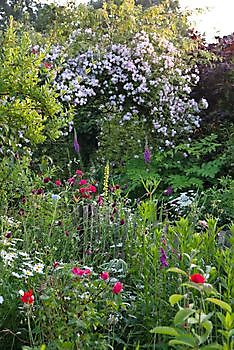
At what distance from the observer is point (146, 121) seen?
7.12 m

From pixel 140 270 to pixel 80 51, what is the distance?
4.76 m

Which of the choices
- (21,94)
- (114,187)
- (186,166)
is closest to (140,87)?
(186,166)

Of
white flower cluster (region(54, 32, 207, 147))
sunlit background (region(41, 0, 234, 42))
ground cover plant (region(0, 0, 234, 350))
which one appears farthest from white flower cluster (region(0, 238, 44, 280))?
sunlit background (region(41, 0, 234, 42))

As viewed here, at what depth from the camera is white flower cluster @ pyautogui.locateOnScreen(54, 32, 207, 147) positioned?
6.85 meters

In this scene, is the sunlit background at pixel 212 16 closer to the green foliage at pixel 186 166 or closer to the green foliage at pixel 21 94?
the green foliage at pixel 186 166

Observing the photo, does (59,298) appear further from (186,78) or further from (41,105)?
(186,78)

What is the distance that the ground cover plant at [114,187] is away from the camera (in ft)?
7.42

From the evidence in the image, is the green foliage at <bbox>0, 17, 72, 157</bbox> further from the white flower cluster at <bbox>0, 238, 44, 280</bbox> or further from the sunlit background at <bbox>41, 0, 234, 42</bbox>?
the sunlit background at <bbox>41, 0, 234, 42</bbox>

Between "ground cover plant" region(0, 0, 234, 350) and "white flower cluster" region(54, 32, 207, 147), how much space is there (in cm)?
2

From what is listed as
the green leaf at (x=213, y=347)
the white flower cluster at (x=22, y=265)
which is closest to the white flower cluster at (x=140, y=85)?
the white flower cluster at (x=22, y=265)

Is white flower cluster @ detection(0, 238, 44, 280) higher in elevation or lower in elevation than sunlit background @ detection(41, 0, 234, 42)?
lower

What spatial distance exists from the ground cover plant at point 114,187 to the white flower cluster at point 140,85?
18mm

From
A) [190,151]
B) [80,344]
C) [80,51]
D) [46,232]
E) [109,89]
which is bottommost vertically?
[80,344]

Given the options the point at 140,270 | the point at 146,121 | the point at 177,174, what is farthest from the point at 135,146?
the point at 140,270
